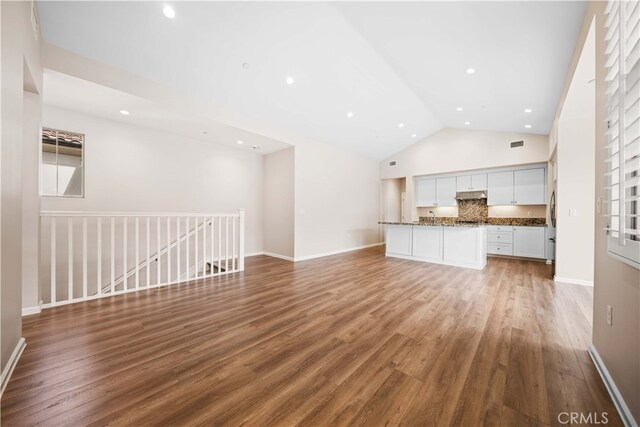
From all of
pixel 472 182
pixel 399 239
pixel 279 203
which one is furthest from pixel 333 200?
pixel 472 182

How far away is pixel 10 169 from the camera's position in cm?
164

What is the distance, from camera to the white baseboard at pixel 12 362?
1.51m

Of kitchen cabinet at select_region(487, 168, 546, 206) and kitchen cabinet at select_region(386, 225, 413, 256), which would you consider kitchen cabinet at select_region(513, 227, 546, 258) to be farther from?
kitchen cabinet at select_region(386, 225, 413, 256)

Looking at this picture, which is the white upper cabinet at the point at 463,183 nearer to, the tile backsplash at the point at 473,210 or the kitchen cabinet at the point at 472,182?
the kitchen cabinet at the point at 472,182

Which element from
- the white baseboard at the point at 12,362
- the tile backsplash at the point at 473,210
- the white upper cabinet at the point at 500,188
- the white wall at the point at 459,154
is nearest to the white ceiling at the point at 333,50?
the white wall at the point at 459,154

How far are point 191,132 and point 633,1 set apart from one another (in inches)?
219

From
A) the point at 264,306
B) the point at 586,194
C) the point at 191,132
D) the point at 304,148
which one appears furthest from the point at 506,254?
the point at 191,132

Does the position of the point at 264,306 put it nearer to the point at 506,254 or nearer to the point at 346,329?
the point at 346,329

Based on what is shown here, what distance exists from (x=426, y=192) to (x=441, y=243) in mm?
2849

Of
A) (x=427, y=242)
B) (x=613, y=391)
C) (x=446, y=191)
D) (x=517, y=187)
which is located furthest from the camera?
(x=446, y=191)

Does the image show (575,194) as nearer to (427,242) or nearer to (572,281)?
(572,281)

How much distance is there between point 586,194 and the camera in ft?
12.0

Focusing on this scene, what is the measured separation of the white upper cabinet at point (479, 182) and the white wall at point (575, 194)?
274 cm

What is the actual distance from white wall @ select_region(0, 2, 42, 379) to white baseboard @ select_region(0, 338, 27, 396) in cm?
3
